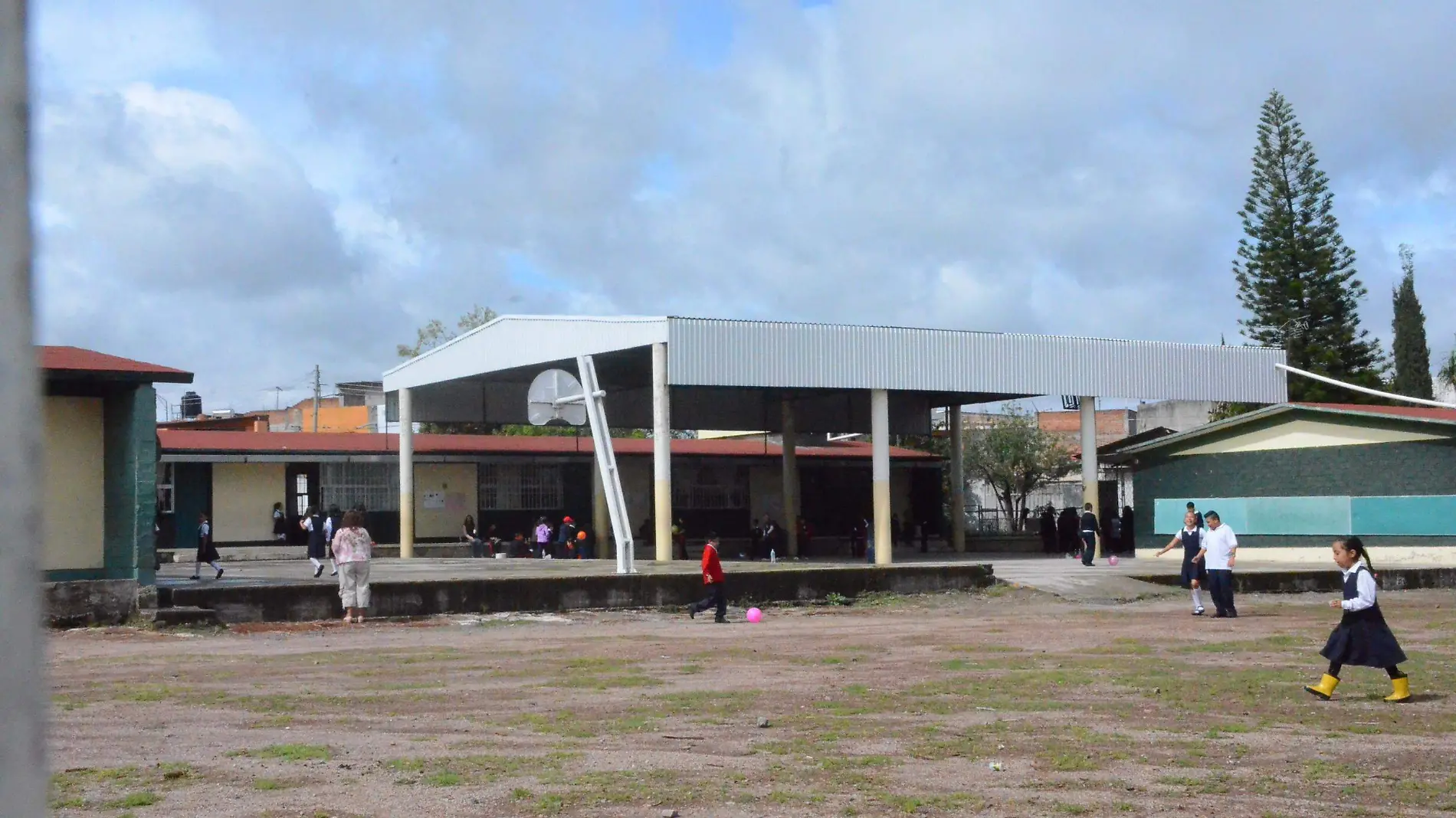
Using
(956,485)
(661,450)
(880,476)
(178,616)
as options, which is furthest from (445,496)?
(178,616)

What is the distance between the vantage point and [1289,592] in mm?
27297

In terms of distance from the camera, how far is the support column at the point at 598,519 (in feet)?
147

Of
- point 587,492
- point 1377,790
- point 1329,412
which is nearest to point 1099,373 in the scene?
point 1329,412

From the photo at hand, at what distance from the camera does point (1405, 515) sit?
32.7 m

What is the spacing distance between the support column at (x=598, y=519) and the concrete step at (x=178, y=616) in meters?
25.4

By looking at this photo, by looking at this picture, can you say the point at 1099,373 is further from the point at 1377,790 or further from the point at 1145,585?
the point at 1377,790

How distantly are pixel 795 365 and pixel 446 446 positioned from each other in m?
14.6

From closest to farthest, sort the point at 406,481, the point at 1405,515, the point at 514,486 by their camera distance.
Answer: the point at 1405,515
the point at 406,481
the point at 514,486

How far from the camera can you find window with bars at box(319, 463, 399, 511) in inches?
1668

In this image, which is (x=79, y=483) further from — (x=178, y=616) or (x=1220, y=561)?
(x=1220, y=561)

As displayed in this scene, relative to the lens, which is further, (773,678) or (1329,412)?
(1329,412)

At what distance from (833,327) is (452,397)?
605 inches

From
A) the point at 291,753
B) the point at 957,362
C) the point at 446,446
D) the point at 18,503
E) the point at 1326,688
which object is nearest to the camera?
the point at 18,503

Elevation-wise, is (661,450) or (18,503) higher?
(661,450)
